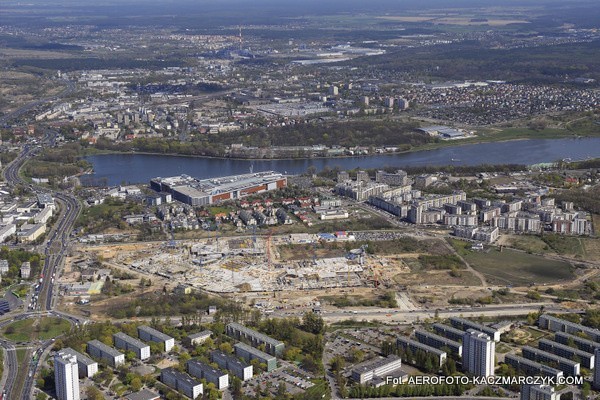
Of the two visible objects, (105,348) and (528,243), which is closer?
(105,348)

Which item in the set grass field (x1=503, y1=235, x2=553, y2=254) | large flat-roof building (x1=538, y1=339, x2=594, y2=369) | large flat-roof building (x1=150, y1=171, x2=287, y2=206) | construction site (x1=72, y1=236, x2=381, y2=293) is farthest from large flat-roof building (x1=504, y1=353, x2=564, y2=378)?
large flat-roof building (x1=150, y1=171, x2=287, y2=206)

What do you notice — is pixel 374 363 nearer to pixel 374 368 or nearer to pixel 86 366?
pixel 374 368

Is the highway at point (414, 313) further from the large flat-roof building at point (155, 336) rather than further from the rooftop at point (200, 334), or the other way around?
the large flat-roof building at point (155, 336)

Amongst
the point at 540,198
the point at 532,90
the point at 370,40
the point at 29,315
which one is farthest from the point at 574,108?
the point at 370,40

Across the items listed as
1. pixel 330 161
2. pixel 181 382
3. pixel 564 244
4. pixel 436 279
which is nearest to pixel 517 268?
pixel 436 279

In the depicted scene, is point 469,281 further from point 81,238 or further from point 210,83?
point 210,83
